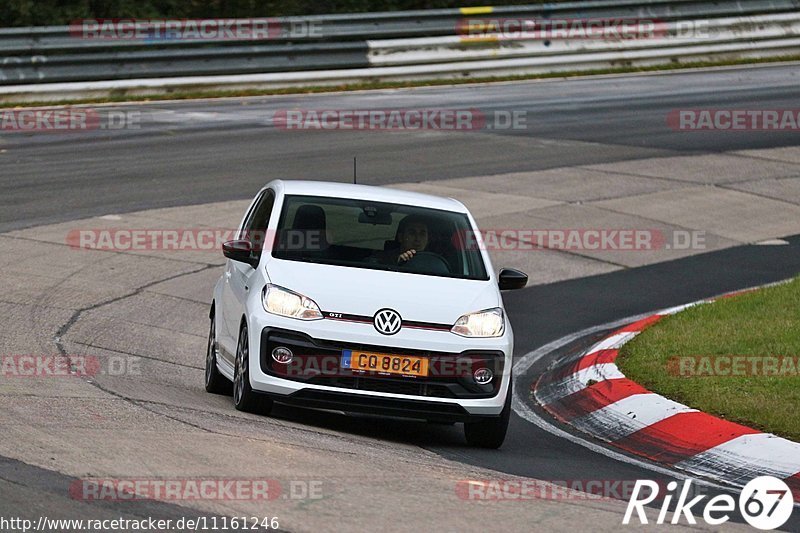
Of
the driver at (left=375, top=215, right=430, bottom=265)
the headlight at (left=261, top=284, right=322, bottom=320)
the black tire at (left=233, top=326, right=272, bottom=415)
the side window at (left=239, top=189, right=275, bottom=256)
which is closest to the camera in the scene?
the headlight at (left=261, top=284, right=322, bottom=320)

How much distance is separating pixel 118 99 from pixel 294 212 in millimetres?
15219

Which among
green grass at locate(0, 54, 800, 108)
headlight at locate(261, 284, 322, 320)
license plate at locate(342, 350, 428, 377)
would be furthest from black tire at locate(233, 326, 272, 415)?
green grass at locate(0, 54, 800, 108)

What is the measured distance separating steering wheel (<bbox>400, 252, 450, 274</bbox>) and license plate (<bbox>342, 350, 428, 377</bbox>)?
92 cm

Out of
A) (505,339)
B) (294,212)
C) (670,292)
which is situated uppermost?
(294,212)

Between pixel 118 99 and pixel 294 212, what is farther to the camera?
pixel 118 99

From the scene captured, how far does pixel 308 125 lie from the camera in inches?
888

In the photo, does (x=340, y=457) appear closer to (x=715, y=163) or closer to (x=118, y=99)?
(x=715, y=163)

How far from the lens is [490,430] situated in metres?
8.71

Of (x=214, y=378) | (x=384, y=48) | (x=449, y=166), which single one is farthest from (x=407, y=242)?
(x=384, y=48)

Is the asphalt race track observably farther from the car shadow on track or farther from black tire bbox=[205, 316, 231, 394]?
black tire bbox=[205, 316, 231, 394]

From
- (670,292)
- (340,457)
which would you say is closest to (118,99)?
(670,292)

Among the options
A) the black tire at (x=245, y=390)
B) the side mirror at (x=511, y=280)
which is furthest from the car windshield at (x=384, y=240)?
the black tire at (x=245, y=390)

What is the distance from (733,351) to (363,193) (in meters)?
3.07

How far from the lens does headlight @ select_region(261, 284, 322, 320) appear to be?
855 cm
